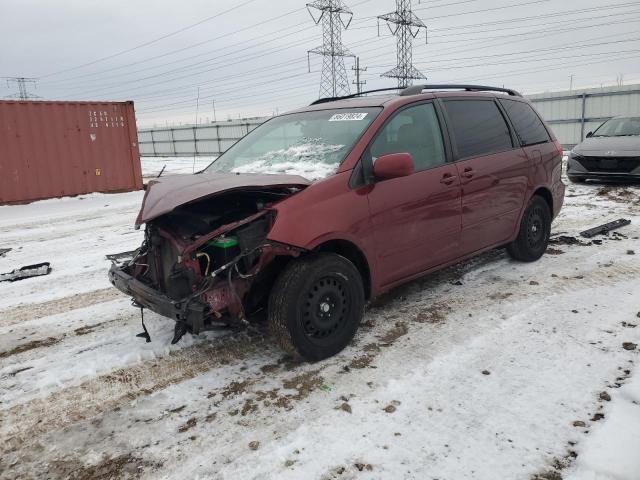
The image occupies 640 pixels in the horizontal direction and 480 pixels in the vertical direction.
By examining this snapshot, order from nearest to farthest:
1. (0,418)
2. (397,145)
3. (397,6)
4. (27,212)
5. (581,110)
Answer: (0,418) < (397,145) < (27,212) < (581,110) < (397,6)

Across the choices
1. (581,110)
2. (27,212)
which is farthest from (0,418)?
(581,110)

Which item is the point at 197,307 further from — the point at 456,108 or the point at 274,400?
the point at 456,108

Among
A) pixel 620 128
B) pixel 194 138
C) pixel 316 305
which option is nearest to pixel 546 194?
pixel 316 305

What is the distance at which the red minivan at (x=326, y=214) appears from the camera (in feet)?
10.0

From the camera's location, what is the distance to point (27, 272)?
576cm

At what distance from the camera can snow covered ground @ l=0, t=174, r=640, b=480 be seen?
7.71 feet

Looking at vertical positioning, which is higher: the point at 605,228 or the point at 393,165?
the point at 393,165

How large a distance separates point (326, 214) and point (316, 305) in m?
0.61

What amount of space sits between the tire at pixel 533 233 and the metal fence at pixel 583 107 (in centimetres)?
1918

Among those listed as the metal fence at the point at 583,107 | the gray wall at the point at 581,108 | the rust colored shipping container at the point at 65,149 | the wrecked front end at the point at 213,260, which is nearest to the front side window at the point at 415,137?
the wrecked front end at the point at 213,260

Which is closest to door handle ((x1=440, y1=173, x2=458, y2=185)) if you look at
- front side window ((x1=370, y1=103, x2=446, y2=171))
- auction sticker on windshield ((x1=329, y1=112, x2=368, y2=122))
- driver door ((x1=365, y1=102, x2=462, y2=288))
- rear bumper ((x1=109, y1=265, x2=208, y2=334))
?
driver door ((x1=365, y1=102, x2=462, y2=288))

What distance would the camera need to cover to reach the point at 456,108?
4375 millimetres

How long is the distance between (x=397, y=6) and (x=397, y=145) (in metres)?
33.1

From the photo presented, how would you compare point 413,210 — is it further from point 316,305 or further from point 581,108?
point 581,108
